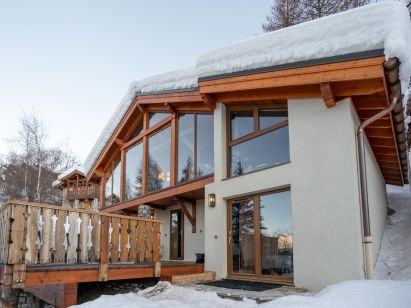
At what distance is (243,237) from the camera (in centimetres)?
722

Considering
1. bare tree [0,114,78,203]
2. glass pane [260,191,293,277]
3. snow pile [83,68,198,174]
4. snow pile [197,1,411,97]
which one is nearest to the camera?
snow pile [197,1,411,97]

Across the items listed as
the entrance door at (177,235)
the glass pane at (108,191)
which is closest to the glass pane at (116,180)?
the glass pane at (108,191)

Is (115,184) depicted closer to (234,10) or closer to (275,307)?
(275,307)

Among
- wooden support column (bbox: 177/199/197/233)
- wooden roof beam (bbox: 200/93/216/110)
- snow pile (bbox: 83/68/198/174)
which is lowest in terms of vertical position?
wooden support column (bbox: 177/199/197/233)

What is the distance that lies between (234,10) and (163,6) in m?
4.83

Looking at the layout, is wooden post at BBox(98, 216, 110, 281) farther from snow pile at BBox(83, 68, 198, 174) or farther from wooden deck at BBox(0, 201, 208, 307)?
snow pile at BBox(83, 68, 198, 174)

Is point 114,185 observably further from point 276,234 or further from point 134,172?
point 276,234

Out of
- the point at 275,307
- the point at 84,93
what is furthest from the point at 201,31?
the point at 275,307

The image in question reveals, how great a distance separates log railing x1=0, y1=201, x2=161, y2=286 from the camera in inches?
194

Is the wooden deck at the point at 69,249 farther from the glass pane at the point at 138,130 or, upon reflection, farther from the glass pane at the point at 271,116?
the glass pane at the point at 138,130

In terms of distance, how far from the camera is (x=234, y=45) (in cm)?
703

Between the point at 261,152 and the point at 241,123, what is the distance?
1003mm

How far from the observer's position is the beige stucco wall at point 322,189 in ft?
17.9

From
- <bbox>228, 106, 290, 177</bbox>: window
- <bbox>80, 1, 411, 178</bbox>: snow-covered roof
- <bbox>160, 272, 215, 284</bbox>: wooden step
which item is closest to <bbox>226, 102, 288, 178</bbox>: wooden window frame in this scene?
<bbox>228, 106, 290, 177</bbox>: window
